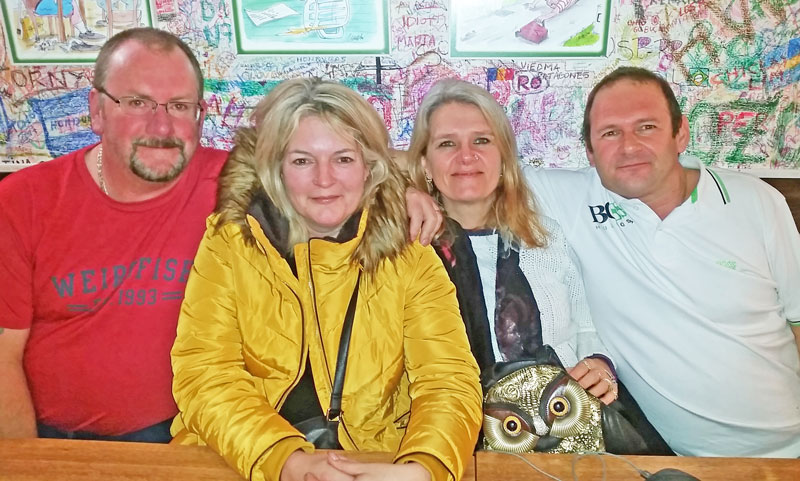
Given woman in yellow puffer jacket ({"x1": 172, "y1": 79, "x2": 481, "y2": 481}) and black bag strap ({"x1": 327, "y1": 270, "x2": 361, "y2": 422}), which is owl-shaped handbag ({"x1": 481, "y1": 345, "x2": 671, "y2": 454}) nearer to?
woman in yellow puffer jacket ({"x1": 172, "y1": 79, "x2": 481, "y2": 481})

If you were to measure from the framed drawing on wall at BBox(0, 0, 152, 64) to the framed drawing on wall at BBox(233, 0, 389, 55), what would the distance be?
34 centimetres

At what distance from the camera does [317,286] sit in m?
1.62

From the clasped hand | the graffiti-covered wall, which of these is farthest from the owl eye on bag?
the graffiti-covered wall

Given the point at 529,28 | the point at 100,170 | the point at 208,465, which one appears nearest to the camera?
the point at 208,465

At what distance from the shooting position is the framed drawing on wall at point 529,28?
197 cm

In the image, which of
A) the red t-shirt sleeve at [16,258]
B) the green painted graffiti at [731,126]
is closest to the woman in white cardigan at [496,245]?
the green painted graffiti at [731,126]

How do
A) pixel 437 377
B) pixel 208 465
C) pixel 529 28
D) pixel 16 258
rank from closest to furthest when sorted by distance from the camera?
pixel 208 465, pixel 437 377, pixel 16 258, pixel 529 28

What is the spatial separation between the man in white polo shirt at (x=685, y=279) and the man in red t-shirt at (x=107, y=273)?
119cm

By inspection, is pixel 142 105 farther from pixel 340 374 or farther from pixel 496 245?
pixel 496 245

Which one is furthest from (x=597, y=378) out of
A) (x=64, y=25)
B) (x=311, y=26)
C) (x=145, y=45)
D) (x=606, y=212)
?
(x=64, y=25)

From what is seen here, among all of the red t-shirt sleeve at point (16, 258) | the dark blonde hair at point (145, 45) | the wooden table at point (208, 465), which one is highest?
the dark blonde hair at point (145, 45)

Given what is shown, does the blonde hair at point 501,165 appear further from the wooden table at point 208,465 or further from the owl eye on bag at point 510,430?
the wooden table at point 208,465

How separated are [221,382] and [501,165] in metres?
1.06

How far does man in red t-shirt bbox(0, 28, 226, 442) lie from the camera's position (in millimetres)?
1774
